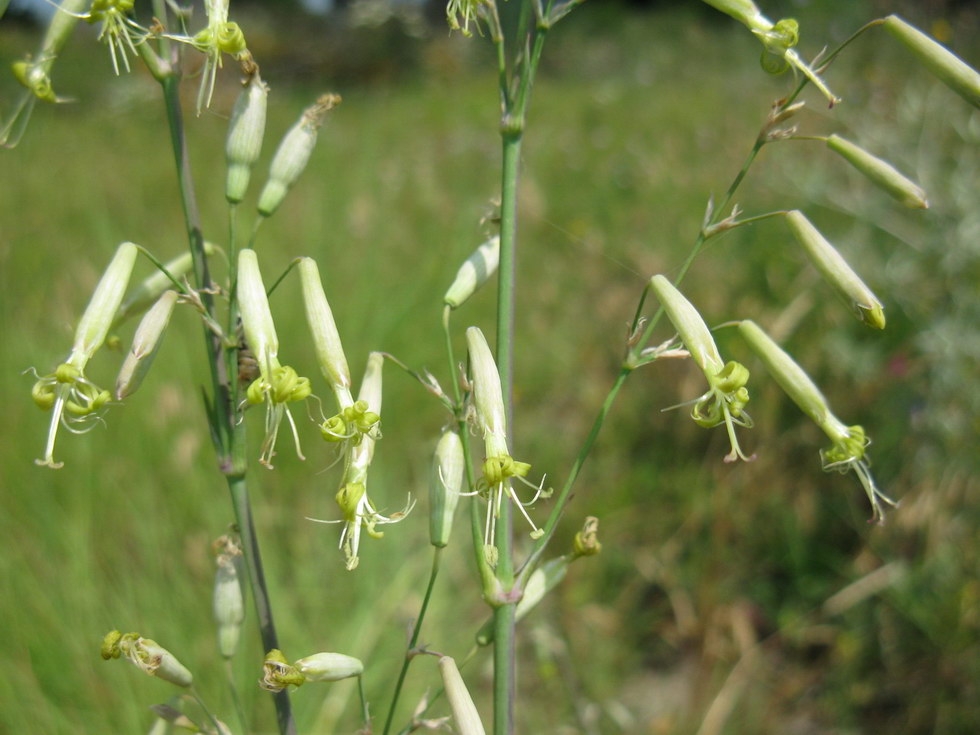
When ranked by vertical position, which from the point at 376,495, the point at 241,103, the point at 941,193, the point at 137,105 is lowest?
the point at 137,105

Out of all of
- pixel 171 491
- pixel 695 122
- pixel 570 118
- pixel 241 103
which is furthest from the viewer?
pixel 570 118

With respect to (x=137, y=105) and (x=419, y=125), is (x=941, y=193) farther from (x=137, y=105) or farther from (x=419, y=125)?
(x=137, y=105)

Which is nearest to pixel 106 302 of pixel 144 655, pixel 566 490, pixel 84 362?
pixel 84 362

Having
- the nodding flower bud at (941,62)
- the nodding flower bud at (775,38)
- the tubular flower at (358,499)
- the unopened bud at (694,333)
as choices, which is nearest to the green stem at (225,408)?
the tubular flower at (358,499)

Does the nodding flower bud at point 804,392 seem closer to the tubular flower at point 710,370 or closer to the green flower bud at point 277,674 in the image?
the tubular flower at point 710,370

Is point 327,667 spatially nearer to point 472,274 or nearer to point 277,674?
point 277,674

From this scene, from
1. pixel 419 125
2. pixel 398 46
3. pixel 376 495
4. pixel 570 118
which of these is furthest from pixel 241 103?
pixel 398 46
